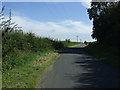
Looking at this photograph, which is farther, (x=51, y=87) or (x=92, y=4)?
(x=92, y=4)

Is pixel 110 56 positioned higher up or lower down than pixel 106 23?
lower down

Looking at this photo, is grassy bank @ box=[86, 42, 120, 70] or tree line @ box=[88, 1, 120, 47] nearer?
grassy bank @ box=[86, 42, 120, 70]

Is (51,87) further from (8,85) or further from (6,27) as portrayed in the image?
(6,27)

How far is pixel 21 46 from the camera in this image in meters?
22.4

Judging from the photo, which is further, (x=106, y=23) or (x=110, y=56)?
(x=106, y=23)

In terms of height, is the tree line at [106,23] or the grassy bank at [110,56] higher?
the tree line at [106,23]

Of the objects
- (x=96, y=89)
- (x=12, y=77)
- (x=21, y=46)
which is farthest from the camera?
(x=21, y=46)

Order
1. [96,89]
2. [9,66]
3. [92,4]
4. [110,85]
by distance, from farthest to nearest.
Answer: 1. [92,4]
2. [9,66]
3. [110,85]
4. [96,89]

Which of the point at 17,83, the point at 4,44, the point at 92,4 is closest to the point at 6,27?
the point at 4,44

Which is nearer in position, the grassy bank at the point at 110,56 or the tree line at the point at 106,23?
the grassy bank at the point at 110,56

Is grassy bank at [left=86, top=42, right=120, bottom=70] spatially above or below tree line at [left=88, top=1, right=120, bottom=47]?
below

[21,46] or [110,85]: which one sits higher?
[21,46]

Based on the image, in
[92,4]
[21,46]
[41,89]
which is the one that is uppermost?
[92,4]

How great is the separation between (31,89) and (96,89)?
2.52 meters
